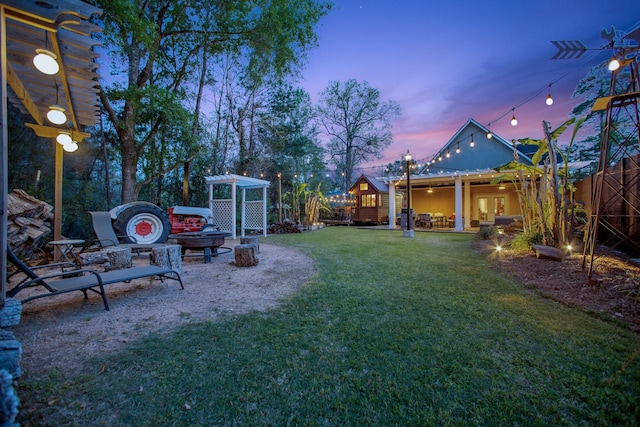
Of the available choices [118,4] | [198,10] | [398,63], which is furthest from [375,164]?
[118,4]

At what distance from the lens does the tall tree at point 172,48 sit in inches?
279

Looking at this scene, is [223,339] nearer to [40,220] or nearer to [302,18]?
[40,220]

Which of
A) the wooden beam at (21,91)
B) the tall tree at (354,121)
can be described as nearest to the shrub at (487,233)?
the wooden beam at (21,91)

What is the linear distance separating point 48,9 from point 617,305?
6.67m

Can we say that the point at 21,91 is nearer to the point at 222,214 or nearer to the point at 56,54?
the point at 56,54

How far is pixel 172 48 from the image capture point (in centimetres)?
959

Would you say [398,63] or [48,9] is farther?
[398,63]

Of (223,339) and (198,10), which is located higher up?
(198,10)

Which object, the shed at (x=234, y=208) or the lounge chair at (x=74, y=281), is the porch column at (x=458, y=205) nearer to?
the shed at (x=234, y=208)

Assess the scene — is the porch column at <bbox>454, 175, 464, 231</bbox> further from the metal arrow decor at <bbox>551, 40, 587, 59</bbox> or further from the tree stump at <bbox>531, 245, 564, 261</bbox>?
the metal arrow decor at <bbox>551, 40, 587, 59</bbox>

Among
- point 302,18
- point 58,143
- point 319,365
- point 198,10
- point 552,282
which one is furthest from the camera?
point 302,18

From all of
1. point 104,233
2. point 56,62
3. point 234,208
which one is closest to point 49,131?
point 104,233

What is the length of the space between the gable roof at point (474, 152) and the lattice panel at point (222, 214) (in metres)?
11.9

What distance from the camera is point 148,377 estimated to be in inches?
69.1
